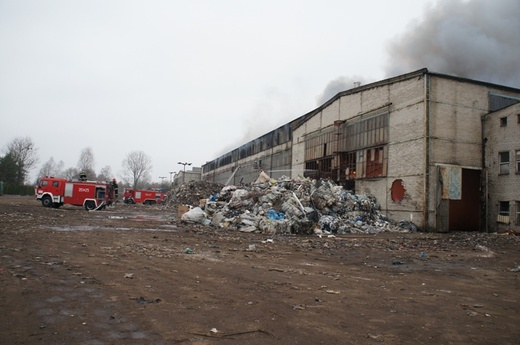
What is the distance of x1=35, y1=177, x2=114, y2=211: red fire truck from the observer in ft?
80.3

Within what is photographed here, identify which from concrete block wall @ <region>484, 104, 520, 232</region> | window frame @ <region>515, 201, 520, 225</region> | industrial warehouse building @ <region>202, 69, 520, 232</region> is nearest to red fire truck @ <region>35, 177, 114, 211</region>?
industrial warehouse building @ <region>202, 69, 520, 232</region>

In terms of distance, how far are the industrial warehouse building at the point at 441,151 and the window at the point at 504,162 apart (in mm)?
42

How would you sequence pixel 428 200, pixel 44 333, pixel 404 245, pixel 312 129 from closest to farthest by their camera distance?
pixel 44 333
pixel 404 245
pixel 428 200
pixel 312 129

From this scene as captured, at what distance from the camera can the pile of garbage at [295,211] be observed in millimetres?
14531

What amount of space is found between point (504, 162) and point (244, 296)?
55.9 feet

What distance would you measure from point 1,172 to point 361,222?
6181 cm

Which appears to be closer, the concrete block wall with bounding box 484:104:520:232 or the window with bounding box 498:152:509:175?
the concrete block wall with bounding box 484:104:520:232

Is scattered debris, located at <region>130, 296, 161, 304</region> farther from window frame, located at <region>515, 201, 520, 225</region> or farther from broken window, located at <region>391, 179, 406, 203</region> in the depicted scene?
window frame, located at <region>515, 201, 520, 225</region>

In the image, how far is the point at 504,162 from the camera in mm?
16406

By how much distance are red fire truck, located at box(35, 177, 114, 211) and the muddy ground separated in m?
16.6

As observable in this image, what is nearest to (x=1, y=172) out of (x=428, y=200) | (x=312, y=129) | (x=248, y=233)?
(x=312, y=129)

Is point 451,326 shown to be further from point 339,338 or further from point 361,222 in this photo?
point 361,222

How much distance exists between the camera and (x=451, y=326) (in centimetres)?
389

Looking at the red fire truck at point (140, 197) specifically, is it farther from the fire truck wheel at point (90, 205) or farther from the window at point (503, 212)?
the window at point (503, 212)
